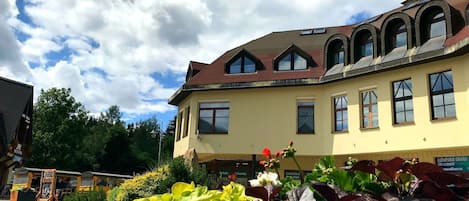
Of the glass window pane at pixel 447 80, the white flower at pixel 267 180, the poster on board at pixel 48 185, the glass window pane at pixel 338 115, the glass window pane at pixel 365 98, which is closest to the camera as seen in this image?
the white flower at pixel 267 180

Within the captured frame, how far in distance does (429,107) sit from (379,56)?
2.86 metres

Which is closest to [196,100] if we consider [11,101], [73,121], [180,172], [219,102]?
[219,102]

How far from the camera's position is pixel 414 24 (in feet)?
48.0

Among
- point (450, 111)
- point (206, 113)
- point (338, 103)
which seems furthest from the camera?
point (206, 113)

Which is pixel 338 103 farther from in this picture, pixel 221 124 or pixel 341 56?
pixel 221 124

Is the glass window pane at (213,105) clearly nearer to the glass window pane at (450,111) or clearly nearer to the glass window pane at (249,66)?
the glass window pane at (249,66)

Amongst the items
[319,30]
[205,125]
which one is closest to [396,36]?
[319,30]

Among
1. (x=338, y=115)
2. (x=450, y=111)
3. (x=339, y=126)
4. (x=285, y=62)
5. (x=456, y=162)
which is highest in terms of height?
(x=285, y=62)

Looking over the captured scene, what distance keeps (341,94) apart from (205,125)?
6.18 meters

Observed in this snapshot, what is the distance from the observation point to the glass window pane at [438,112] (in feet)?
44.4

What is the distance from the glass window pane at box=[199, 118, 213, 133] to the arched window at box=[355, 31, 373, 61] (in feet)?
22.9

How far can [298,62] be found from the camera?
18266 mm

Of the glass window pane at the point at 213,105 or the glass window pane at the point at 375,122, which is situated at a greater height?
the glass window pane at the point at 213,105

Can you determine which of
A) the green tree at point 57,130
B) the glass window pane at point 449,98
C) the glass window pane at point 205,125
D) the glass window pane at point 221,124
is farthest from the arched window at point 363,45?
the green tree at point 57,130
